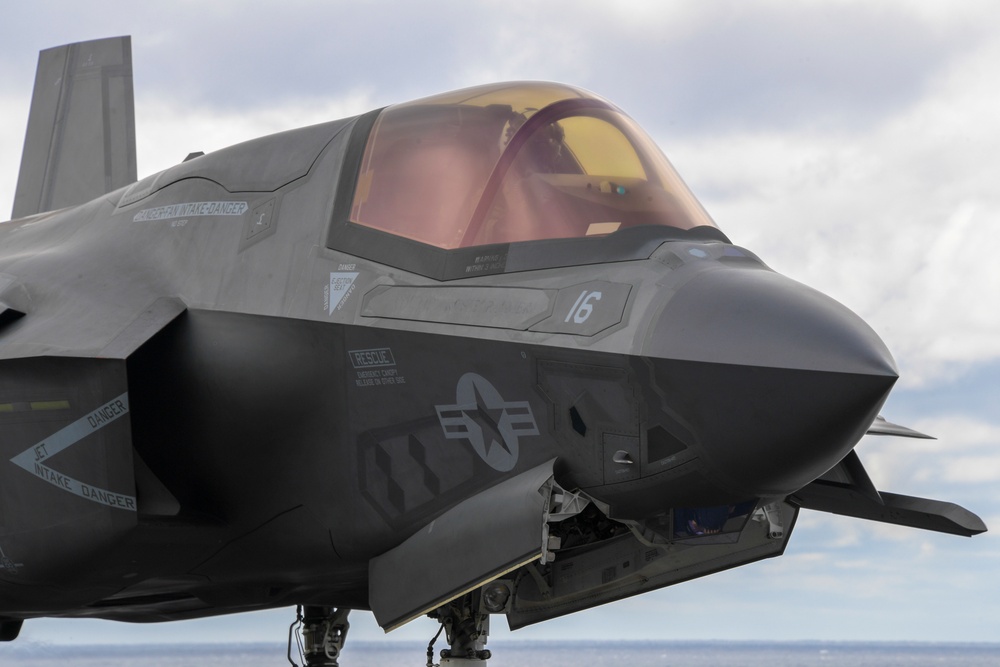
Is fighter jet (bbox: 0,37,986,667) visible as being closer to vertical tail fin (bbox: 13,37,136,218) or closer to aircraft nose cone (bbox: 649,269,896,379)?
aircraft nose cone (bbox: 649,269,896,379)

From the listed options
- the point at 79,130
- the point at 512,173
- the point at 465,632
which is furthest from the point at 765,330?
the point at 79,130

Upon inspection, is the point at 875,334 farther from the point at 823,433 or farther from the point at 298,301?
the point at 298,301

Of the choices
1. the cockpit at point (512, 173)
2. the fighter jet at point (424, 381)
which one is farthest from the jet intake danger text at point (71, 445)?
the cockpit at point (512, 173)

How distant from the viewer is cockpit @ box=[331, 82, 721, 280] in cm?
530

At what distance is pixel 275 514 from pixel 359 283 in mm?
1427

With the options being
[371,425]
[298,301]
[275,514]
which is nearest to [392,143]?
[298,301]

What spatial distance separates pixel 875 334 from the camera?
14.8ft

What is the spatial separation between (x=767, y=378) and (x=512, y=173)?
1.73m

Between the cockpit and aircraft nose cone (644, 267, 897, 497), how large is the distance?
2.73ft

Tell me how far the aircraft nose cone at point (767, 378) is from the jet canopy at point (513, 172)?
2.86 ft

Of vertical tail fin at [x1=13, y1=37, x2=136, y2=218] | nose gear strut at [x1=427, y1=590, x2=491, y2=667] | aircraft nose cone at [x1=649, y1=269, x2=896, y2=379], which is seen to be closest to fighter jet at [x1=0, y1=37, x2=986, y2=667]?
aircraft nose cone at [x1=649, y1=269, x2=896, y2=379]

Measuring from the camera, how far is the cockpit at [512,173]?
530 centimetres

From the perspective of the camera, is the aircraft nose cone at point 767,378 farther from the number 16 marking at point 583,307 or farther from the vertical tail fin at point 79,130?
the vertical tail fin at point 79,130

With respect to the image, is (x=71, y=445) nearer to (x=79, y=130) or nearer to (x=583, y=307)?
(x=583, y=307)
